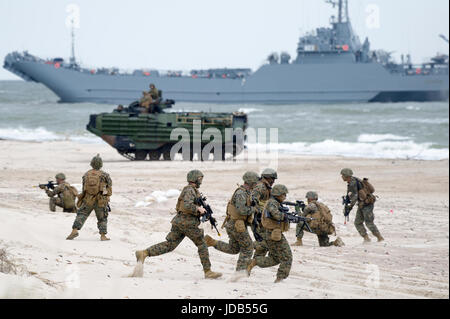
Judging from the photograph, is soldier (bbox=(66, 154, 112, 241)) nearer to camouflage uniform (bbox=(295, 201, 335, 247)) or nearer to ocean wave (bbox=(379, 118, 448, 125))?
camouflage uniform (bbox=(295, 201, 335, 247))

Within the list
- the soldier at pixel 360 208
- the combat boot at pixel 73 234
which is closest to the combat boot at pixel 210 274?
the combat boot at pixel 73 234

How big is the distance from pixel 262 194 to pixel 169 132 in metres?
15.1

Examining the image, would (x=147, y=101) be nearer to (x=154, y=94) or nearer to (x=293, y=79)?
(x=154, y=94)

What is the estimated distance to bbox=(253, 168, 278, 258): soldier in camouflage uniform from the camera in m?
8.23

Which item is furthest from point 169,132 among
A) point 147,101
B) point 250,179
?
point 250,179

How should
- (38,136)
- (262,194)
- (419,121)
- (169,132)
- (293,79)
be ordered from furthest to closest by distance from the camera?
→ 1. (293,79)
2. (419,121)
3. (38,136)
4. (169,132)
5. (262,194)

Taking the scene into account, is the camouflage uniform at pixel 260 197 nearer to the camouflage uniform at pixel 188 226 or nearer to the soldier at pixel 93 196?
the camouflage uniform at pixel 188 226

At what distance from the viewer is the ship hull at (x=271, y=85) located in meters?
74.2

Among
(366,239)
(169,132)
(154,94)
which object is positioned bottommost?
(366,239)

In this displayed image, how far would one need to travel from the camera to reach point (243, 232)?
319 inches

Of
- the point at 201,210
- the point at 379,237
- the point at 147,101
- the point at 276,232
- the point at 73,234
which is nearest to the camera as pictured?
the point at 201,210

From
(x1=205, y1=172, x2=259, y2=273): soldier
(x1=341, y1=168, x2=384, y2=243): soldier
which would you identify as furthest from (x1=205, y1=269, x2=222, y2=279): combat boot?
(x1=341, y1=168, x2=384, y2=243): soldier

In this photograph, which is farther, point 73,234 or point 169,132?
point 169,132
